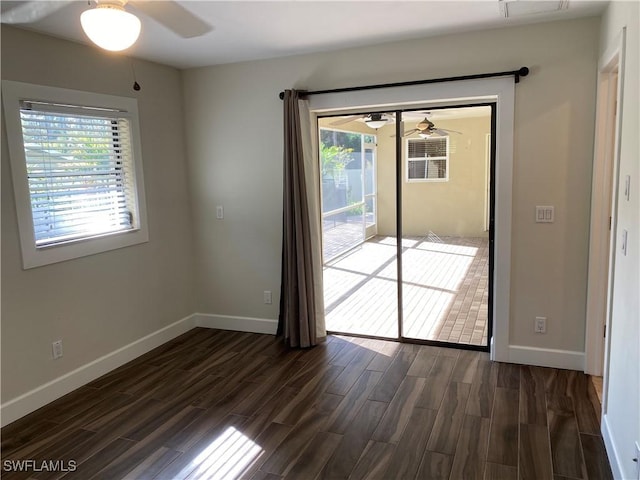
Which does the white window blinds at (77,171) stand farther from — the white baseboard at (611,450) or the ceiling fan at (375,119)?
the white baseboard at (611,450)

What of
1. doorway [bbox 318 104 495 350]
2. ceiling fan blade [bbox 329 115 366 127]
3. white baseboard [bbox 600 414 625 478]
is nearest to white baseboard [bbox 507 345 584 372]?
doorway [bbox 318 104 495 350]

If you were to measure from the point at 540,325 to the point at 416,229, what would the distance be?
49.2 inches

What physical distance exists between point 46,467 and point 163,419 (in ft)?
2.21

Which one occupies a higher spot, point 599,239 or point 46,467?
point 599,239

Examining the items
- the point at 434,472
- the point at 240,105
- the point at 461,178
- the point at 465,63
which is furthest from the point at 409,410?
the point at 240,105

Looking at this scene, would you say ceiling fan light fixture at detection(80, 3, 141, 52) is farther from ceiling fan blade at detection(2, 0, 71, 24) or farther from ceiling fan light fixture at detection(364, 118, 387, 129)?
ceiling fan light fixture at detection(364, 118, 387, 129)

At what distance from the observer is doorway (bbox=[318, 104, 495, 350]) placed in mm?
3861

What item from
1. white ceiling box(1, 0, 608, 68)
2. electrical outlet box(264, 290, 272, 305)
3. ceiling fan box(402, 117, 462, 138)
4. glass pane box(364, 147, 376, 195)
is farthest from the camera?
electrical outlet box(264, 290, 272, 305)

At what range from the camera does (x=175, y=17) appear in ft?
9.52

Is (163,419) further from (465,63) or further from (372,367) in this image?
(465,63)

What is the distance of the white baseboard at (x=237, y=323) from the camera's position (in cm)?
449

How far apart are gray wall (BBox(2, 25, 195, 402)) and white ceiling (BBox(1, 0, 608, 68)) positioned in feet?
0.72

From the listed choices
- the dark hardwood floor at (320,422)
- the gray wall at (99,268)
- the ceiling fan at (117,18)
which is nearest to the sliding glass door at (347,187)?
the dark hardwood floor at (320,422)

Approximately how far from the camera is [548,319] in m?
3.54
